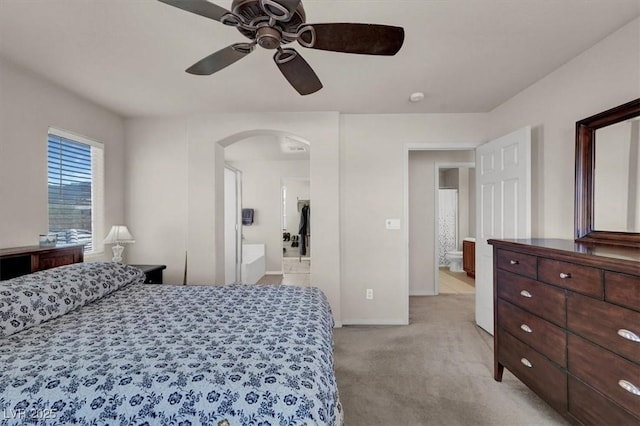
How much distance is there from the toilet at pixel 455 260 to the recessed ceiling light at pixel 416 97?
415 centimetres

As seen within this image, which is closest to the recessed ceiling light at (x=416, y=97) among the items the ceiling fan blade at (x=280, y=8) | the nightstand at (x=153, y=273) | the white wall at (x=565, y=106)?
Answer: the white wall at (x=565, y=106)

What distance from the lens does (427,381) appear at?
2215 millimetres

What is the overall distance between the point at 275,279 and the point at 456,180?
14.7 ft

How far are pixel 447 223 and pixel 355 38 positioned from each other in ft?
19.7

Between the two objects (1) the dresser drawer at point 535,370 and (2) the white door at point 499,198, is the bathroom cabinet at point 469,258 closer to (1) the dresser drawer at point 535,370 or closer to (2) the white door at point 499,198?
(2) the white door at point 499,198

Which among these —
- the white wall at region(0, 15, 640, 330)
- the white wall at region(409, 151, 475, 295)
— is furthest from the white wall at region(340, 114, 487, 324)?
the white wall at region(409, 151, 475, 295)

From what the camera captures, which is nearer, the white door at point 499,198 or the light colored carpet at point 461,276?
the white door at point 499,198

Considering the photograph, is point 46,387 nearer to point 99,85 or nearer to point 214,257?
point 214,257

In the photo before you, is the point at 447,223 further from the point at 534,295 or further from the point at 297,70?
the point at 297,70

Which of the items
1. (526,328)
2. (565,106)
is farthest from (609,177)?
(526,328)

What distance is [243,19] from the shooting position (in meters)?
1.21

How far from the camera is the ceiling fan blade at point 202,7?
45.8 inches

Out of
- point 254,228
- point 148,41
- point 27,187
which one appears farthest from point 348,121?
point 254,228

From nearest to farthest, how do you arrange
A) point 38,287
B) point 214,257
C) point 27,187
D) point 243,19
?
point 243,19, point 38,287, point 27,187, point 214,257
